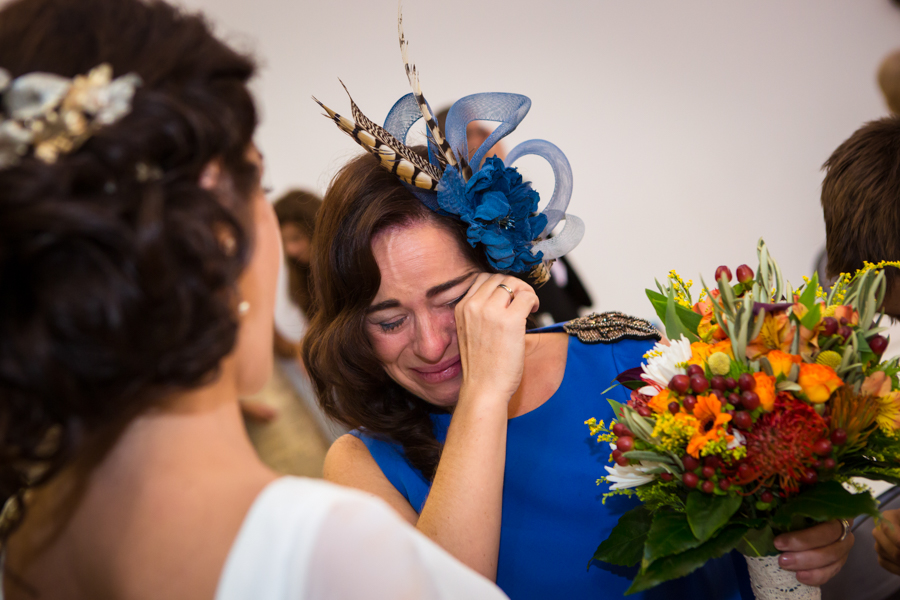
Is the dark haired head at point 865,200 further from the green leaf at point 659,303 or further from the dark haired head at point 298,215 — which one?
the dark haired head at point 298,215

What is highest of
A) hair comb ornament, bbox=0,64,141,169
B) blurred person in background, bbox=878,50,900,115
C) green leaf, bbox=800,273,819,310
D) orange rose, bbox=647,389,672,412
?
blurred person in background, bbox=878,50,900,115

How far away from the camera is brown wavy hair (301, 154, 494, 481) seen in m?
1.32

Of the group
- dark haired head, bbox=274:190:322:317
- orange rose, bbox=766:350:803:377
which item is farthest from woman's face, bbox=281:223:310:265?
orange rose, bbox=766:350:803:377

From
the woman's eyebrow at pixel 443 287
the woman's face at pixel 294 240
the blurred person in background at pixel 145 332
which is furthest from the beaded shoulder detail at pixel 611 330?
the woman's face at pixel 294 240

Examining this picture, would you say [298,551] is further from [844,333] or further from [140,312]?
[844,333]

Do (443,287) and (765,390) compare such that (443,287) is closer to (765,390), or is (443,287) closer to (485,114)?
(485,114)

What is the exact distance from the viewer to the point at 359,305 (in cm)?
134

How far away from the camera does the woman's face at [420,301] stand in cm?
129

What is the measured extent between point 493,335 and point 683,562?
0.51m

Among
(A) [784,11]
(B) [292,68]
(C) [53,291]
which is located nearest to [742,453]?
(C) [53,291]

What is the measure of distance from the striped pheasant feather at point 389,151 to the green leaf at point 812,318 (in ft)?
2.36

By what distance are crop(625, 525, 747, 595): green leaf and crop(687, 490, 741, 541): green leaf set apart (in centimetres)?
4

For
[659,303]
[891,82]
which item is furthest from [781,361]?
[891,82]

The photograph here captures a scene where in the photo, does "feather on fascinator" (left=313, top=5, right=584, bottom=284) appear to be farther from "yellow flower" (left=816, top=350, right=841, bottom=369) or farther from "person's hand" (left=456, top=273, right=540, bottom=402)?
"yellow flower" (left=816, top=350, right=841, bottom=369)
